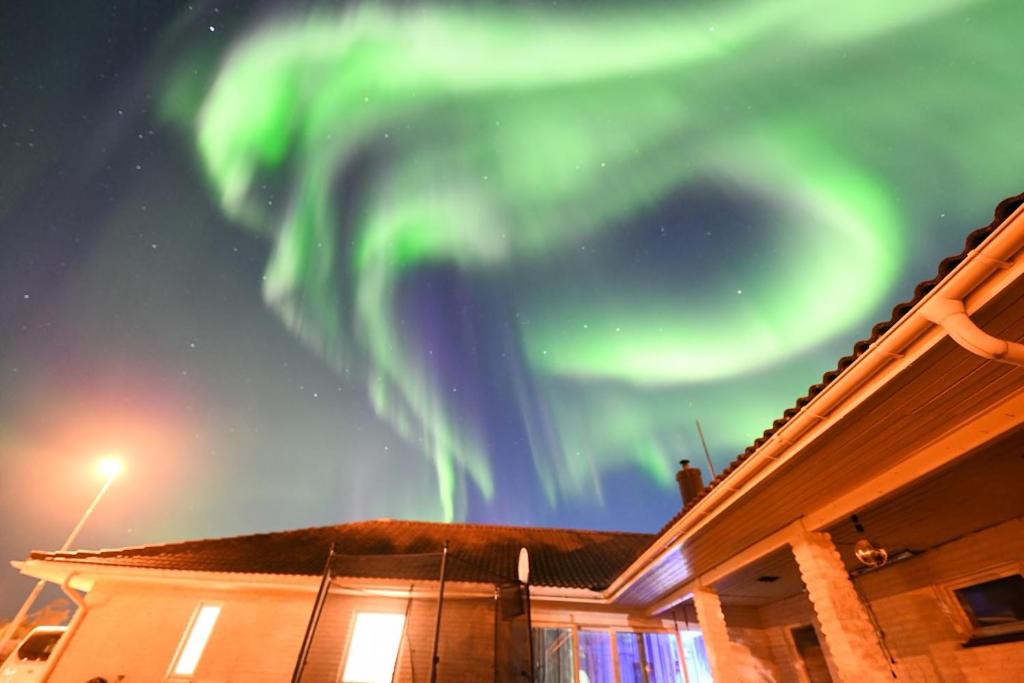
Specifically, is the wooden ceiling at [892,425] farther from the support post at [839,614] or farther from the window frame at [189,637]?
the window frame at [189,637]

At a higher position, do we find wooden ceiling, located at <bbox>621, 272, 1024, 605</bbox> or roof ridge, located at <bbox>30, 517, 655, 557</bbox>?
roof ridge, located at <bbox>30, 517, 655, 557</bbox>

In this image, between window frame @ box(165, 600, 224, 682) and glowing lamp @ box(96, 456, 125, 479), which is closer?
window frame @ box(165, 600, 224, 682)

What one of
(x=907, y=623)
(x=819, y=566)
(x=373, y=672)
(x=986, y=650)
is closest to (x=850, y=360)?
(x=819, y=566)

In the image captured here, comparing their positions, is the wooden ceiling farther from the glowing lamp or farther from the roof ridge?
the glowing lamp

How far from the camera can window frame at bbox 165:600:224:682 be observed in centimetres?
923

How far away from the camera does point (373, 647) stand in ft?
31.5

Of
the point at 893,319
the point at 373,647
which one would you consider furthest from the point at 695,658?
the point at 893,319

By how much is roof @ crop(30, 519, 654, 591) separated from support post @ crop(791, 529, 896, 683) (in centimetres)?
325

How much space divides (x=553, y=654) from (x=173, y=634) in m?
8.65

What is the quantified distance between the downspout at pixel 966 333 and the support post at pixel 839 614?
3.86 meters

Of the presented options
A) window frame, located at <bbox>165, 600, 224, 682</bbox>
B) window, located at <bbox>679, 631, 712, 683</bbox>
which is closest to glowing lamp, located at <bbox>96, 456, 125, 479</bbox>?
window frame, located at <bbox>165, 600, 224, 682</bbox>

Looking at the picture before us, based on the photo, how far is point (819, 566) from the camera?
555 centimetres

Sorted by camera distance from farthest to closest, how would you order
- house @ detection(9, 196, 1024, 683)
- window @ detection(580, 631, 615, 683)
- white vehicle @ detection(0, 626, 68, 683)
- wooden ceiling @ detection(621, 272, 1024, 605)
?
white vehicle @ detection(0, 626, 68, 683) → window @ detection(580, 631, 615, 683) → house @ detection(9, 196, 1024, 683) → wooden ceiling @ detection(621, 272, 1024, 605)

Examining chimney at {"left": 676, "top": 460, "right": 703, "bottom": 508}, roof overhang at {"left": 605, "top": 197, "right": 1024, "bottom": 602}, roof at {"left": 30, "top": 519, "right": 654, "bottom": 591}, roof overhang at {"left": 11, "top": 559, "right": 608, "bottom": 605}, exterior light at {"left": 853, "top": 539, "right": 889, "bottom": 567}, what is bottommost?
exterior light at {"left": 853, "top": 539, "right": 889, "bottom": 567}
